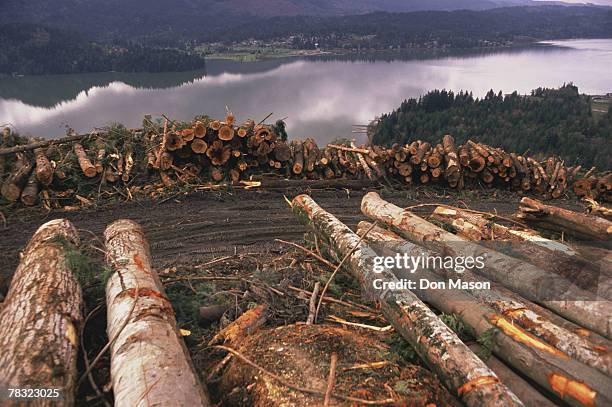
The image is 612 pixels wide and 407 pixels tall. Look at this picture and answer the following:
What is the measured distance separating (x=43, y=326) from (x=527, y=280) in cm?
397

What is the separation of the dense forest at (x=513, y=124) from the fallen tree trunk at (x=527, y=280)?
1623 inches

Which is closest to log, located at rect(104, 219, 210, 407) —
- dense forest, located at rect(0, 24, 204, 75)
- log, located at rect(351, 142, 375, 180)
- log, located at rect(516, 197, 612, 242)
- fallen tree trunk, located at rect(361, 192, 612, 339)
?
fallen tree trunk, located at rect(361, 192, 612, 339)

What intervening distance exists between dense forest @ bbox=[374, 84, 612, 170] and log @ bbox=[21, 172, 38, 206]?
39789 millimetres

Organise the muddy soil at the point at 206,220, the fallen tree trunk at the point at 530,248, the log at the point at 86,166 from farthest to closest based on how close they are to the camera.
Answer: the log at the point at 86,166, the muddy soil at the point at 206,220, the fallen tree trunk at the point at 530,248

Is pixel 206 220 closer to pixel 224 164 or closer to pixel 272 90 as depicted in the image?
pixel 224 164

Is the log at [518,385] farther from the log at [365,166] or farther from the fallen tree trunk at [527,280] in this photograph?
the log at [365,166]

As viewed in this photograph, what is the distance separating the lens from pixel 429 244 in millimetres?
4727

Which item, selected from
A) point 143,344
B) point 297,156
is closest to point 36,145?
point 297,156

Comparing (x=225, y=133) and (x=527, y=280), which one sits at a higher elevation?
(x=225, y=133)

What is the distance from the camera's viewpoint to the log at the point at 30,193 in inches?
306

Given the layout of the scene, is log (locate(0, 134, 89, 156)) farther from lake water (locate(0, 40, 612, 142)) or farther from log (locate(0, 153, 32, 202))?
lake water (locate(0, 40, 612, 142))

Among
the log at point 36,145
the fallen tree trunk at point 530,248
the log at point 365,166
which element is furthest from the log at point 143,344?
the log at point 365,166

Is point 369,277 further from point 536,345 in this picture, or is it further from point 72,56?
point 72,56

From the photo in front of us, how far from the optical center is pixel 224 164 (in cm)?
941
